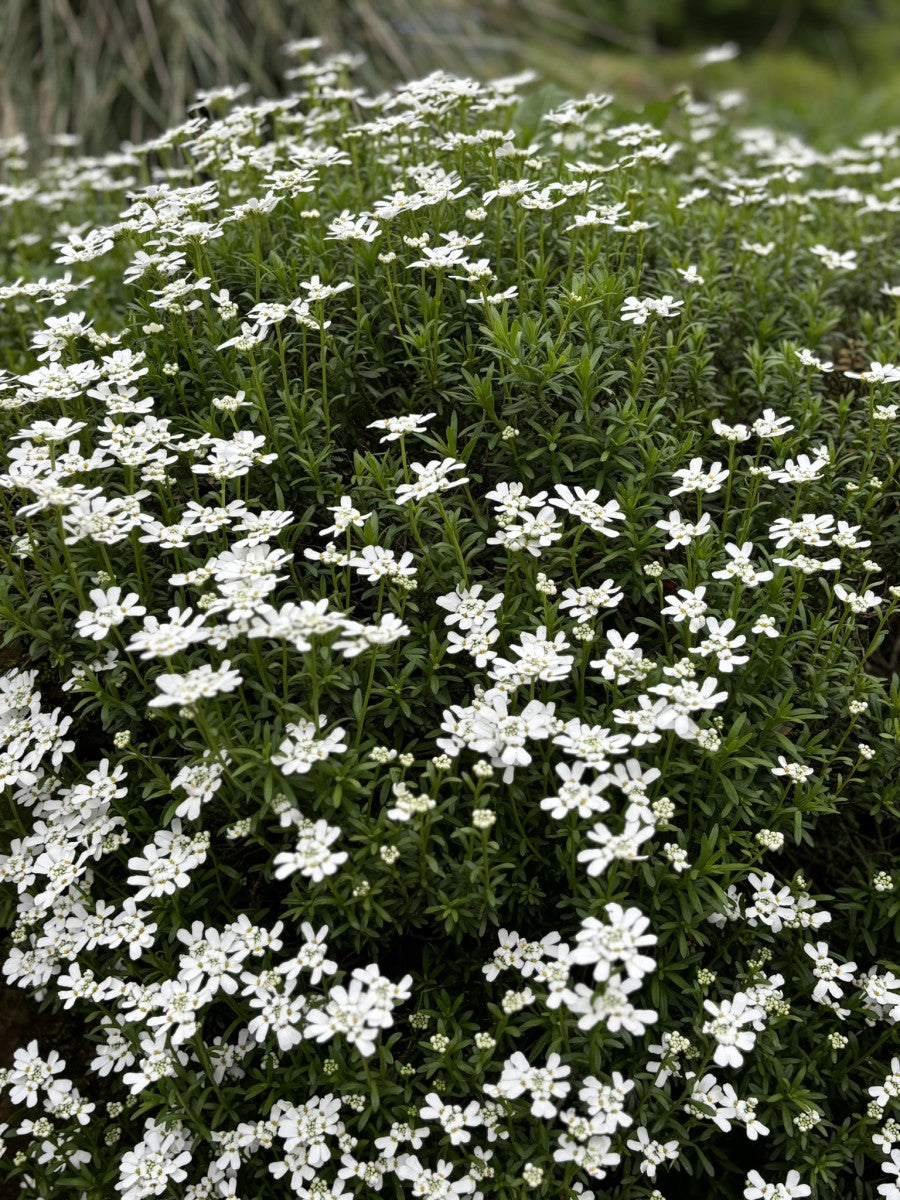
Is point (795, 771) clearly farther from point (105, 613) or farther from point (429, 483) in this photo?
point (105, 613)

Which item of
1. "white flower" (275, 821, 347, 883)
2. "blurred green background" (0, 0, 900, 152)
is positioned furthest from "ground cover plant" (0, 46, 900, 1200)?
"blurred green background" (0, 0, 900, 152)

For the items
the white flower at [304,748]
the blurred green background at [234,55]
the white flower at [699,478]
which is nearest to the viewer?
the white flower at [304,748]

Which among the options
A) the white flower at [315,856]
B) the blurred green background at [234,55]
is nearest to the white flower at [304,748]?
the white flower at [315,856]

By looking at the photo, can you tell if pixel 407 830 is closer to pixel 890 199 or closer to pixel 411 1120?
pixel 411 1120

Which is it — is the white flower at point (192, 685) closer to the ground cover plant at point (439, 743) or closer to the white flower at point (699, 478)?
the ground cover plant at point (439, 743)

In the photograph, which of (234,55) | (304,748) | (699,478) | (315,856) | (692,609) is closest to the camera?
(315,856)

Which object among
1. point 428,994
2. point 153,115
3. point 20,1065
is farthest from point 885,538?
point 153,115

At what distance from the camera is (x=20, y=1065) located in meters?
2.57

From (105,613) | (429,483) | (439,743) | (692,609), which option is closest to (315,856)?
(439,743)

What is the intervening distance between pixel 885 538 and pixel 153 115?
18.6ft

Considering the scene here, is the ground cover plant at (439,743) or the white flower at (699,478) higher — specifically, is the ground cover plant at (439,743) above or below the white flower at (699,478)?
below

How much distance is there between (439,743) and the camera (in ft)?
7.35

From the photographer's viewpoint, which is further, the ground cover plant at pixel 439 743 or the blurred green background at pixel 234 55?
the blurred green background at pixel 234 55

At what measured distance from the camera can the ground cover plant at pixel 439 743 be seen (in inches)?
88.6
